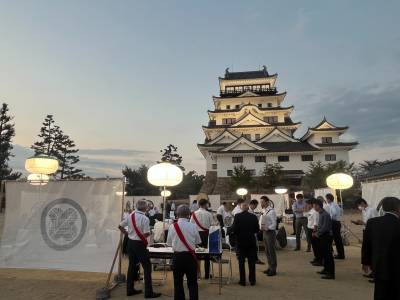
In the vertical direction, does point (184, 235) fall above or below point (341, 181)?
below

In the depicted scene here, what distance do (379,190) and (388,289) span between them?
7.49m

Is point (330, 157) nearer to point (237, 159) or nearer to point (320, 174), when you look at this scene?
point (320, 174)

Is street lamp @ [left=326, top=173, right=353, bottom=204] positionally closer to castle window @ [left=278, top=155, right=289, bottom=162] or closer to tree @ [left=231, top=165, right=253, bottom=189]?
tree @ [left=231, top=165, right=253, bottom=189]

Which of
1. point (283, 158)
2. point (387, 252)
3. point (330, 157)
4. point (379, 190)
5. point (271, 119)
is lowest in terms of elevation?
point (387, 252)

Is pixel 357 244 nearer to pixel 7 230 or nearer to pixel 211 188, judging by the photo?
pixel 7 230

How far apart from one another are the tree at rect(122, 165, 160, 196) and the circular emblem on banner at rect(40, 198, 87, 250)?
40.5m

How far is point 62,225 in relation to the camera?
7.19 meters

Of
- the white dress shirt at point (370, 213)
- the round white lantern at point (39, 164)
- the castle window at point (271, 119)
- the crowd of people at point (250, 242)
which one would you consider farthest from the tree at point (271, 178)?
the round white lantern at point (39, 164)

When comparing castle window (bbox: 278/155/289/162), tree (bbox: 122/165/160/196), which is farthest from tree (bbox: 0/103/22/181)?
castle window (bbox: 278/155/289/162)

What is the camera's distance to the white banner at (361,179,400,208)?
9.41 meters

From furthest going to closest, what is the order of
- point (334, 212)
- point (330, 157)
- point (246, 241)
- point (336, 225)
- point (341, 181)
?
point (330, 157) < point (341, 181) < point (334, 212) < point (336, 225) < point (246, 241)

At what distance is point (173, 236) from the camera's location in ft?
17.4

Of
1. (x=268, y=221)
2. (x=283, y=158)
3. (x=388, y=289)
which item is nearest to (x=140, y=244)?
(x=268, y=221)

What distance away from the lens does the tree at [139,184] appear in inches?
1892
